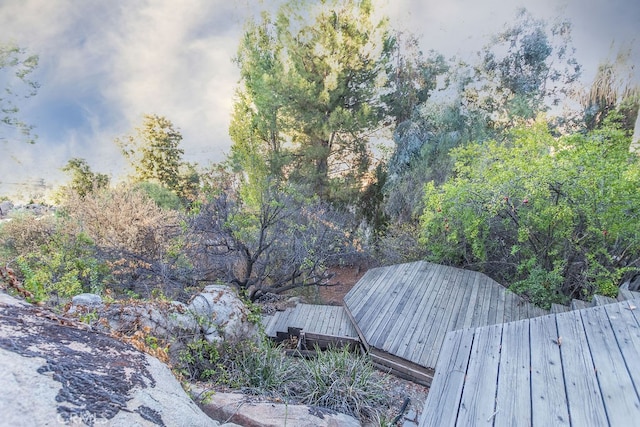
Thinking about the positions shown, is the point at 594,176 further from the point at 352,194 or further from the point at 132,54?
the point at 132,54

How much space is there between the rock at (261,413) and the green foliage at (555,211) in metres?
3.37

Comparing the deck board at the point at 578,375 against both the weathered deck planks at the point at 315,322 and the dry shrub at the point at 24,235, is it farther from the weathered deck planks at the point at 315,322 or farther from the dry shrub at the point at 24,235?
the dry shrub at the point at 24,235

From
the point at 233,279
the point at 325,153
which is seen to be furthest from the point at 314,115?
the point at 233,279

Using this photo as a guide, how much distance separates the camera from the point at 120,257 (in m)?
4.70

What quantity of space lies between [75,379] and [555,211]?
466cm

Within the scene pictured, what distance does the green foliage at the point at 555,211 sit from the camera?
3.48 meters

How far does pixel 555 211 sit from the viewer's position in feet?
11.9

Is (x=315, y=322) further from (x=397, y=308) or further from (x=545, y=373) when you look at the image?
(x=545, y=373)

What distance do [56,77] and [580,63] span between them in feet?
44.2

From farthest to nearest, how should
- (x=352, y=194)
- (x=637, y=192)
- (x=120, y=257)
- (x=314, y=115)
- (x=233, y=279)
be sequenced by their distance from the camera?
(x=352, y=194) → (x=314, y=115) → (x=233, y=279) → (x=120, y=257) → (x=637, y=192)

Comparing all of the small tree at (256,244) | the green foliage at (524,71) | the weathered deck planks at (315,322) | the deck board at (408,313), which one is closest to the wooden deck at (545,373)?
the deck board at (408,313)

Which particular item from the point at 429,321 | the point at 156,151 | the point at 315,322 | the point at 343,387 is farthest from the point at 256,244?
the point at 156,151

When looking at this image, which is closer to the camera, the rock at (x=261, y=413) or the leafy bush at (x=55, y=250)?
the rock at (x=261, y=413)

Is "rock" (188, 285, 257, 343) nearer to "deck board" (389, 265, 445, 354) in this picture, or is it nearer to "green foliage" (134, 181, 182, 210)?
"deck board" (389, 265, 445, 354)
